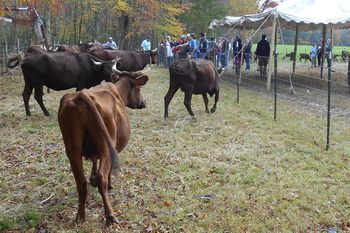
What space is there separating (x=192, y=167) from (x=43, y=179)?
6.75 feet

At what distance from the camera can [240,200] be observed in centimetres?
507

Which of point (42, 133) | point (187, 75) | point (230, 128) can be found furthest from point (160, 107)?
point (42, 133)

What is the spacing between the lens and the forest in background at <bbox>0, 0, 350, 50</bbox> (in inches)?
1059

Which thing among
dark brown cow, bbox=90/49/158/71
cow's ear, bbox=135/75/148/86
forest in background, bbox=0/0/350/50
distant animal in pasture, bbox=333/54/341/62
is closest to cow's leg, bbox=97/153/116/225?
cow's ear, bbox=135/75/148/86

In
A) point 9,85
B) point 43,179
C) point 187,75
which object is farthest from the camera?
point 9,85

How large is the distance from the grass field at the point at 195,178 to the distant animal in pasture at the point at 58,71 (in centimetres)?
68

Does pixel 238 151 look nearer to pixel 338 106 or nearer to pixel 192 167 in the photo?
pixel 192 167

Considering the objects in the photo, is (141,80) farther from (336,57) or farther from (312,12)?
(336,57)

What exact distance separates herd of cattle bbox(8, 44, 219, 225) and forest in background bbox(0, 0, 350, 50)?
45.2 ft

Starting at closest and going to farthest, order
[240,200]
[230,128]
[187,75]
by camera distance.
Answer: [240,200] < [230,128] < [187,75]

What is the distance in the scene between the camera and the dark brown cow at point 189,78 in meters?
9.27

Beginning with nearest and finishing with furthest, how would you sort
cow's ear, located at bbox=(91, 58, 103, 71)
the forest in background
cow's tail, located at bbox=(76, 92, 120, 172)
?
cow's tail, located at bbox=(76, 92, 120, 172) < cow's ear, located at bbox=(91, 58, 103, 71) < the forest in background

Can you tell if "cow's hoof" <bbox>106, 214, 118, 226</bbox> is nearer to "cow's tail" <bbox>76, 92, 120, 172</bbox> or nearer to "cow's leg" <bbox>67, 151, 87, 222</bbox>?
"cow's leg" <bbox>67, 151, 87, 222</bbox>

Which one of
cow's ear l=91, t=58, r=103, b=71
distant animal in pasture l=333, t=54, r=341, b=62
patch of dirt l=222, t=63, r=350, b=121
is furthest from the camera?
distant animal in pasture l=333, t=54, r=341, b=62
